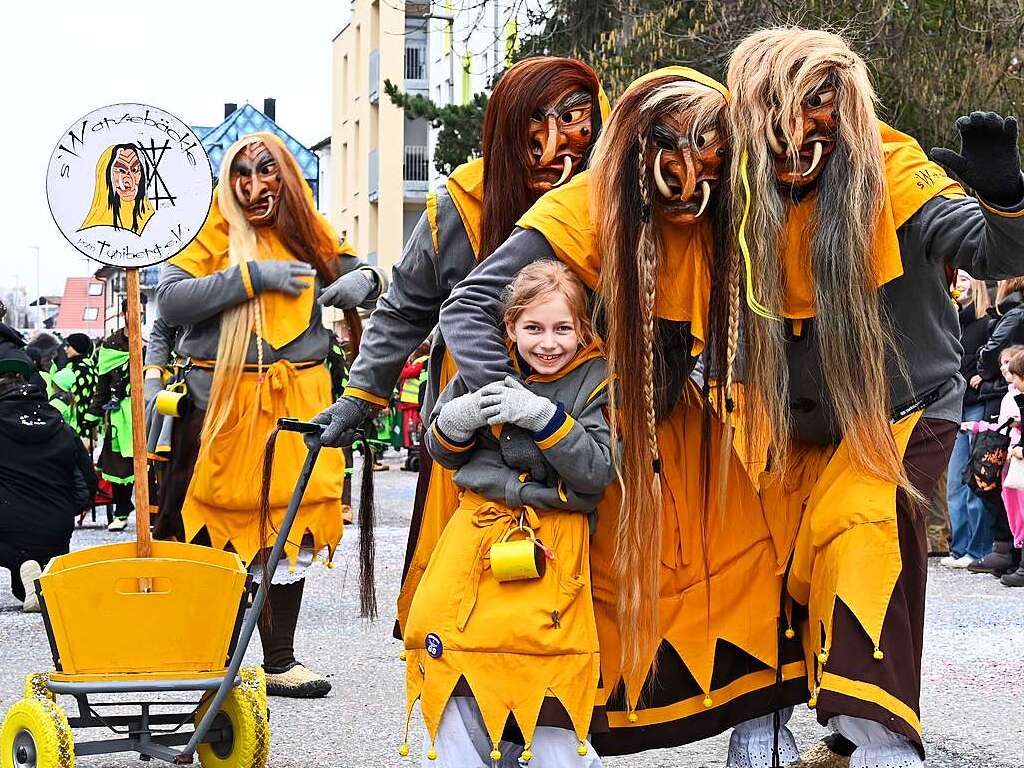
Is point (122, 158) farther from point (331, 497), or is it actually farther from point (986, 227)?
point (986, 227)

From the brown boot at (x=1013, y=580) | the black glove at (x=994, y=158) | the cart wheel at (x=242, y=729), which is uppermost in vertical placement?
the black glove at (x=994, y=158)

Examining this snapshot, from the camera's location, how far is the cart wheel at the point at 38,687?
14.5 ft

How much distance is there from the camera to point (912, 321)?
3549 mm

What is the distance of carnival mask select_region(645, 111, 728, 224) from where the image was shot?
3.28 metres

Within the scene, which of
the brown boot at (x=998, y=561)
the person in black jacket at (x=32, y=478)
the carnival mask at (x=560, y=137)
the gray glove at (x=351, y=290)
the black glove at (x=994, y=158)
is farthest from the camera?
the brown boot at (x=998, y=561)

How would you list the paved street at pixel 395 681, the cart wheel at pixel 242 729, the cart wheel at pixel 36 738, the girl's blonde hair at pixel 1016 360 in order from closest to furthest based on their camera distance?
the cart wheel at pixel 36 738, the cart wheel at pixel 242 729, the paved street at pixel 395 681, the girl's blonde hair at pixel 1016 360

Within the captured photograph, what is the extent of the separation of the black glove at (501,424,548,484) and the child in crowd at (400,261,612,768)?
17mm

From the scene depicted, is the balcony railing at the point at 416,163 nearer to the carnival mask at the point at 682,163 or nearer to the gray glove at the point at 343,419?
the gray glove at the point at 343,419

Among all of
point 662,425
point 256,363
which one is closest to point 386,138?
point 256,363

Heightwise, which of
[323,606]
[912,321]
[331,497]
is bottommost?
[323,606]

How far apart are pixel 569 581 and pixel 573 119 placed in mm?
1224

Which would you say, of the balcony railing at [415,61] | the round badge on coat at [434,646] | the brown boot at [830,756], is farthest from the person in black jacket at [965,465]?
the balcony railing at [415,61]

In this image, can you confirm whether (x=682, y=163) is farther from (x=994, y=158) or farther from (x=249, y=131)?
(x=249, y=131)

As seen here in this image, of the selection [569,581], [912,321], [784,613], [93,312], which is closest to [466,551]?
[569,581]
